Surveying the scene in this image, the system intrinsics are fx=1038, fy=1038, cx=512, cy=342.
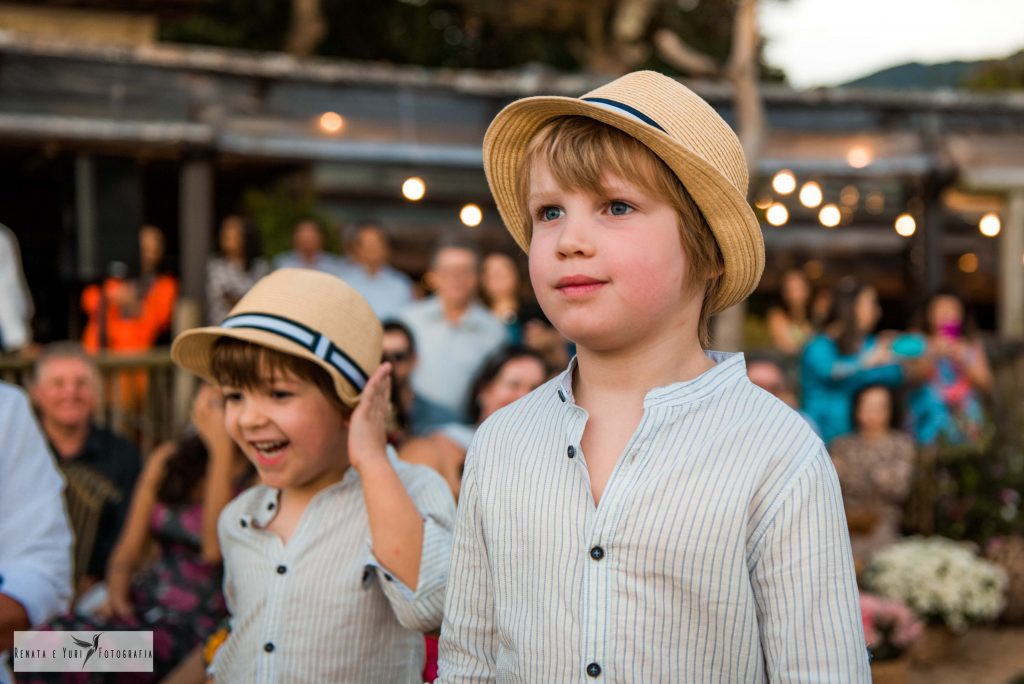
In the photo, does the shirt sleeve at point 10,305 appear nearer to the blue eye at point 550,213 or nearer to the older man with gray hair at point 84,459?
the older man with gray hair at point 84,459

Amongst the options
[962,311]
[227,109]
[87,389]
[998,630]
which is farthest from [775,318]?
[87,389]

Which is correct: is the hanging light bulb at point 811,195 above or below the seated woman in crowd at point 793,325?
above

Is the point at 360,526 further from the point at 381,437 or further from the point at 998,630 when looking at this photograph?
the point at 998,630

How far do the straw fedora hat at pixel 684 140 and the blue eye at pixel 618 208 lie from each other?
0.09m

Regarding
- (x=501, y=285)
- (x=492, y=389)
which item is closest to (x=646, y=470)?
(x=492, y=389)

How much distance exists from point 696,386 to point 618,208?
0.31 meters

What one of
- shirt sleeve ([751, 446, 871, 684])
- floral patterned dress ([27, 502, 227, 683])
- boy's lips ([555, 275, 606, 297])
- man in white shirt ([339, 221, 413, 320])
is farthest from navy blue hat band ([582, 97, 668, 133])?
man in white shirt ([339, 221, 413, 320])

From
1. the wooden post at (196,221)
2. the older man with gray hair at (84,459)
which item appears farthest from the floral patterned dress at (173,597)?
the wooden post at (196,221)

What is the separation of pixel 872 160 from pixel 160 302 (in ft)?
21.5

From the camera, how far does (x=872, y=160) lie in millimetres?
9812

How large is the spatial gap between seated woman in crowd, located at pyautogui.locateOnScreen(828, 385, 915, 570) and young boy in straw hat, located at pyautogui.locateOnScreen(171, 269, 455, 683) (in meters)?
4.38

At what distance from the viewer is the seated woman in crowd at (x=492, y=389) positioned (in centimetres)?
387

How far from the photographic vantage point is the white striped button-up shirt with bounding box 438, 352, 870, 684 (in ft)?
4.98

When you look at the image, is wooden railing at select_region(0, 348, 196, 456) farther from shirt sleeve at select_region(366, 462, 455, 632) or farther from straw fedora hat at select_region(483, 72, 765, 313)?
straw fedora hat at select_region(483, 72, 765, 313)
